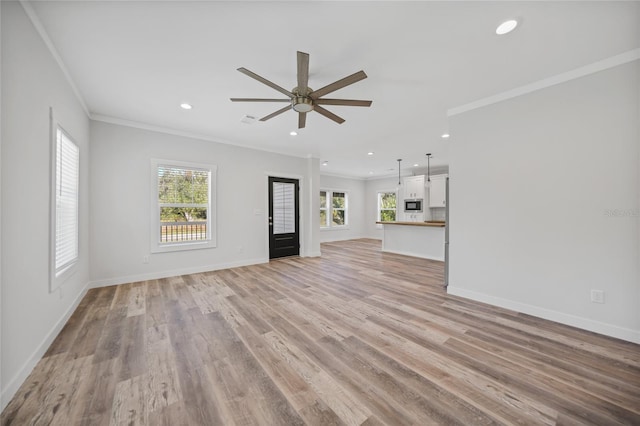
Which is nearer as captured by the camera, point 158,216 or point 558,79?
point 558,79

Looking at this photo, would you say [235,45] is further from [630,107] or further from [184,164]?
[630,107]

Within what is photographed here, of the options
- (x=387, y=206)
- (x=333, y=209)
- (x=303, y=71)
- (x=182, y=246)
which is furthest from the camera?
(x=387, y=206)

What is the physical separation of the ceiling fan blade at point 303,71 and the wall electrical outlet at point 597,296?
3.52m

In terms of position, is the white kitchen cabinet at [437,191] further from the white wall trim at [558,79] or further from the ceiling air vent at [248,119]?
the ceiling air vent at [248,119]

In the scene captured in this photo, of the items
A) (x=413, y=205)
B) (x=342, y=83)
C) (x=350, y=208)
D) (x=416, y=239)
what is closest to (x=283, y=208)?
(x=416, y=239)

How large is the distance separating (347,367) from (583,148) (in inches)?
126

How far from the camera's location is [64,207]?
2.69 metres

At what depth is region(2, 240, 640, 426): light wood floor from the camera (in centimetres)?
142

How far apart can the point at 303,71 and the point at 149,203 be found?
3.72 meters

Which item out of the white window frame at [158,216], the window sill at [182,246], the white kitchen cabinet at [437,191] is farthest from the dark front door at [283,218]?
the white kitchen cabinet at [437,191]

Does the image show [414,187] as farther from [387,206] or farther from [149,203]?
[149,203]

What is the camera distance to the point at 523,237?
9.16ft

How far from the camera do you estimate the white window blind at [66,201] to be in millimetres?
2494

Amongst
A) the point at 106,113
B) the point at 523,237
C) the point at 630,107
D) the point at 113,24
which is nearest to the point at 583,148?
the point at 630,107
